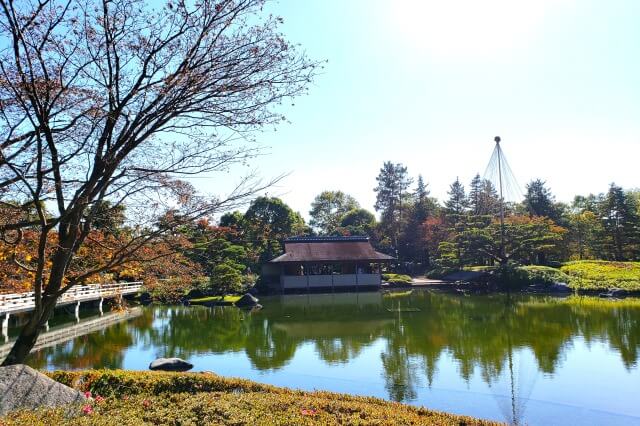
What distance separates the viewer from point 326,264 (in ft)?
105

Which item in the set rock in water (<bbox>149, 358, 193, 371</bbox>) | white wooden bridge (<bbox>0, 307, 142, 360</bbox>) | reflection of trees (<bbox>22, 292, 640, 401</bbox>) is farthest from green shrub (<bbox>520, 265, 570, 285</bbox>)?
rock in water (<bbox>149, 358, 193, 371</bbox>)

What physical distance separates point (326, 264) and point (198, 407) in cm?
2668

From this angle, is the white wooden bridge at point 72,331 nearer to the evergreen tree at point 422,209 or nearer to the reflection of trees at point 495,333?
the reflection of trees at point 495,333

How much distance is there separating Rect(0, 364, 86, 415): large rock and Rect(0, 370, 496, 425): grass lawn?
0.19 metres

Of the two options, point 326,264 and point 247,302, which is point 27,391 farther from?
point 326,264

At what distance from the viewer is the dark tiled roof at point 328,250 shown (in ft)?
101

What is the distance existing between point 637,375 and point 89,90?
11.2m

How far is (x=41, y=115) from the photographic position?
452 cm

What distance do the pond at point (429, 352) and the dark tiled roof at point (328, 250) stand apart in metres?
8.23

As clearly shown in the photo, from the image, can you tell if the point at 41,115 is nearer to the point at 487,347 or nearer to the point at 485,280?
the point at 487,347

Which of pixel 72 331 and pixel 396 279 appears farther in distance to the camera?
pixel 396 279

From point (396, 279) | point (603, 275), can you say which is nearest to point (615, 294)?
point (603, 275)

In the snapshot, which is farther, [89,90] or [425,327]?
[425,327]

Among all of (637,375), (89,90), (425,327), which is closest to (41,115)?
(89,90)
